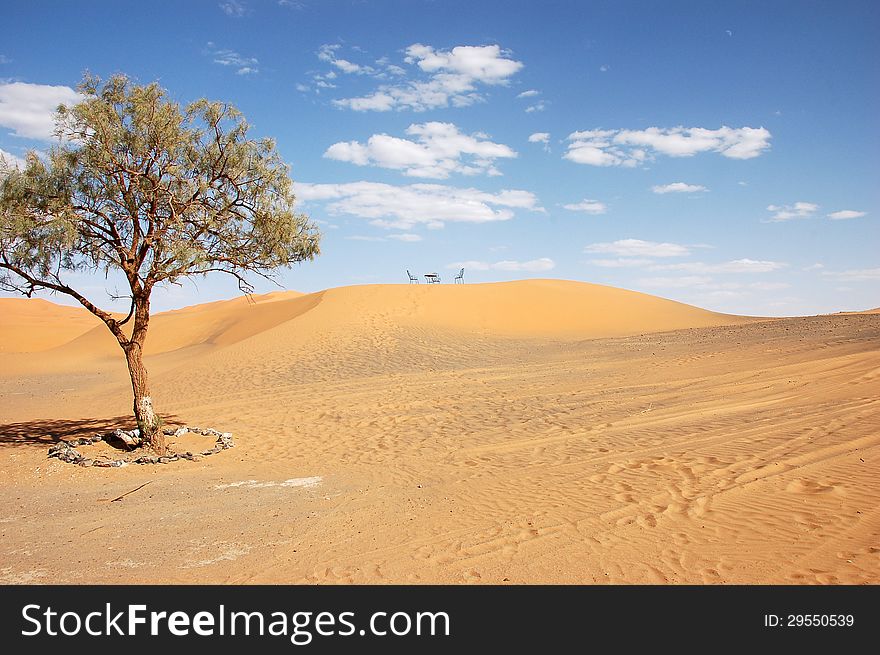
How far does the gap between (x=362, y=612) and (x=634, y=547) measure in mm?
2799

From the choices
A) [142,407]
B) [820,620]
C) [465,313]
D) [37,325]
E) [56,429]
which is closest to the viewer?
[820,620]

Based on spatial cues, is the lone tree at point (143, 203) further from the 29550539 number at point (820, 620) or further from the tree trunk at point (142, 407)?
the 29550539 number at point (820, 620)

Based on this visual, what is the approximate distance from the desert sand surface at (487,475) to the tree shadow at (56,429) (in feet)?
0.38

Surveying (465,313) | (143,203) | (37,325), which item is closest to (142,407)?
(143,203)

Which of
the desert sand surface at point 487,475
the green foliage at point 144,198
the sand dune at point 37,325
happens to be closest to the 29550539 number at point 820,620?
the desert sand surface at point 487,475

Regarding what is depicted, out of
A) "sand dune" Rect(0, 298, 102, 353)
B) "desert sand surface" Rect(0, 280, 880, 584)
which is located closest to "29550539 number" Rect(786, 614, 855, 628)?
"desert sand surface" Rect(0, 280, 880, 584)

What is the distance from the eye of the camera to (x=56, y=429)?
13.9 metres

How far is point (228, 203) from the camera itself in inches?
449

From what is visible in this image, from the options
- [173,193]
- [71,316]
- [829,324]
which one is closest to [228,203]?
[173,193]

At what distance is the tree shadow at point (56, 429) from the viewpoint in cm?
1244

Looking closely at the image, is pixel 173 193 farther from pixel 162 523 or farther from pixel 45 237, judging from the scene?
pixel 162 523

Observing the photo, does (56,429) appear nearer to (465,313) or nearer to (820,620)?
(820,620)

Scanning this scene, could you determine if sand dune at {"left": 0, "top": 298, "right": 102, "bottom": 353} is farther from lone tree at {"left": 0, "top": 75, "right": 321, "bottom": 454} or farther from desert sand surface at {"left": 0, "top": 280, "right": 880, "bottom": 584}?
lone tree at {"left": 0, "top": 75, "right": 321, "bottom": 454}

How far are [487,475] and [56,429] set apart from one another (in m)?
11.2
